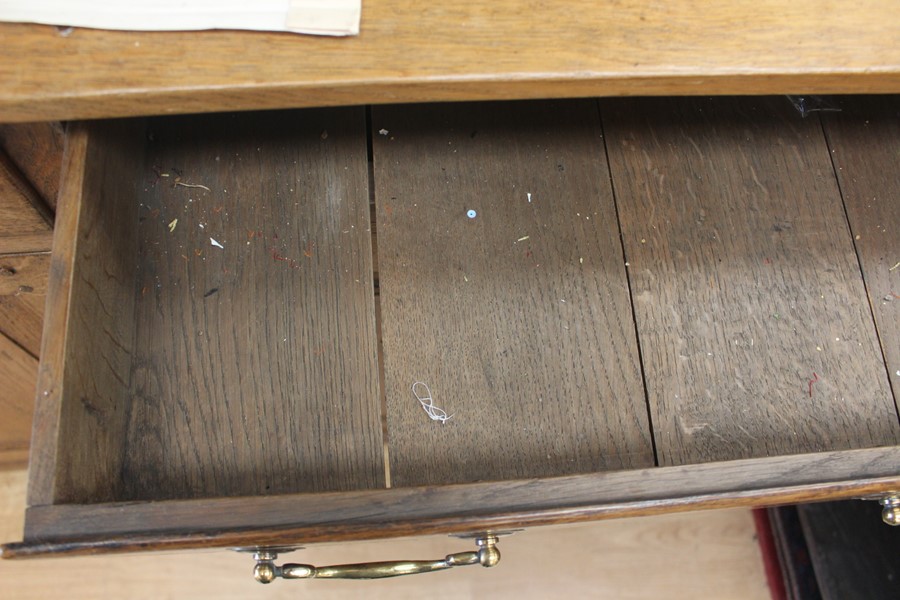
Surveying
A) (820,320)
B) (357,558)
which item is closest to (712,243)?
(820,320)

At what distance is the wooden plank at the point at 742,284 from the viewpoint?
630 mm

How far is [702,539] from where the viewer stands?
4.12 feet

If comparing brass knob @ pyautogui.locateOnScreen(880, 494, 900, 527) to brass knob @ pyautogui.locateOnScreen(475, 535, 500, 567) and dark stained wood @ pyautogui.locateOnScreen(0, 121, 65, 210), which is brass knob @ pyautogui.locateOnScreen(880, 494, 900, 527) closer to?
brass knob @ pyautogui.locateOnScreen(475, 535, 500, 567)

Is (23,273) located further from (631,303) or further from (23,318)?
(631,303)

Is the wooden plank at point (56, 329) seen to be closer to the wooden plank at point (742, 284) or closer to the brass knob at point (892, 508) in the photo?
the wooden plank at point (742, 284)

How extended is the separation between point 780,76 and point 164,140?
546 mm

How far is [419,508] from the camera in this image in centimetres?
51

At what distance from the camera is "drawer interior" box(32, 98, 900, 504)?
0.61m

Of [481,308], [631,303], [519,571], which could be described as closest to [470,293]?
[481,308]

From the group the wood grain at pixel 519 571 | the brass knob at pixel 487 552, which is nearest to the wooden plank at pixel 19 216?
the brass knob at pixel 487 552

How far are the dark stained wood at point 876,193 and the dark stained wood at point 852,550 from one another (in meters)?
0.62

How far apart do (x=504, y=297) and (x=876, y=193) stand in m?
0.38

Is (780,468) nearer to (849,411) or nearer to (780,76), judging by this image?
(849,411)

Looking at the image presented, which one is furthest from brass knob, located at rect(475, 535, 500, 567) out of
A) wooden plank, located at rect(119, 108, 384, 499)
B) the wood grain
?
the wood grain
